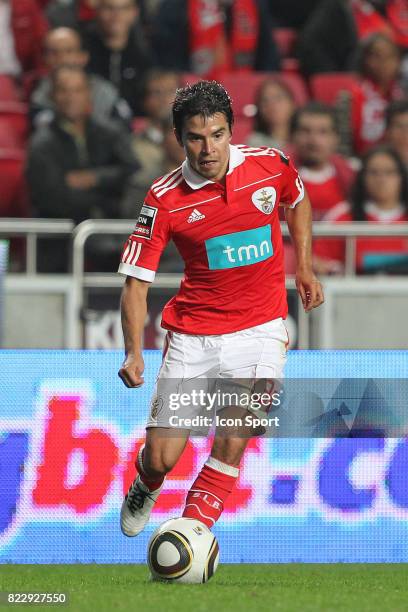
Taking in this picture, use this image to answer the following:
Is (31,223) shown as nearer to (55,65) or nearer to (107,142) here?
(107,142)

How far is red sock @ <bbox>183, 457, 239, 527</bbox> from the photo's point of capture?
5.67m

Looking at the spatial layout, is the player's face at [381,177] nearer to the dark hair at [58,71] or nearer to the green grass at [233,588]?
the dark hair at [58,71]

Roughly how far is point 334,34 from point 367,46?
25.2 inches

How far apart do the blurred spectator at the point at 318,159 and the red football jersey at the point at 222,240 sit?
184 inches

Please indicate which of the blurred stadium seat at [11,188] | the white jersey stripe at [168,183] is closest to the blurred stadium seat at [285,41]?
the blurred stadium seat at [11,188]

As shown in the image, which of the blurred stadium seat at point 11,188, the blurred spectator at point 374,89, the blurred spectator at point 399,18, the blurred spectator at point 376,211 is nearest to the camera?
the blurred spectator at point 376,211

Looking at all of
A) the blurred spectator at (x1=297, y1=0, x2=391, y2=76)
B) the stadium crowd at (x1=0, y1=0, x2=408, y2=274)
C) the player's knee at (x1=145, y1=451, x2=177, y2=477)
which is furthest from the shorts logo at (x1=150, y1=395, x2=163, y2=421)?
the blurred spectator at (x1=297, y1=0, x2=391, y2=76)

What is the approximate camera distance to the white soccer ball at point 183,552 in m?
5.47

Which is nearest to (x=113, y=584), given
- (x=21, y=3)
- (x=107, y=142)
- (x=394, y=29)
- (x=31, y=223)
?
(x=31, y=223)

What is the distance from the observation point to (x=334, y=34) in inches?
506

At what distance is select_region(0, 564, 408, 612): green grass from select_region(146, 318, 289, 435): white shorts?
720mm

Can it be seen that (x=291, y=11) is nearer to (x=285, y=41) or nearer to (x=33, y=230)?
(x=285, y=41)

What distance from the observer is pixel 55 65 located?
36.2 feet

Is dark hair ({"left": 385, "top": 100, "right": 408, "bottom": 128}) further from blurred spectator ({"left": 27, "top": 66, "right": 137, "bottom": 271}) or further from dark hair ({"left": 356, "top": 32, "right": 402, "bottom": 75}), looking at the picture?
blurred spectator ({"left": 27, "top": 66, "right": 137, "bottom": 271})
